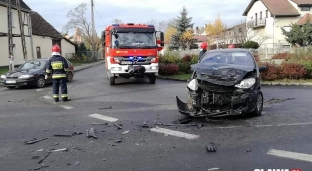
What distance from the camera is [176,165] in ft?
14.7

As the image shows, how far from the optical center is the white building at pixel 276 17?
158ft

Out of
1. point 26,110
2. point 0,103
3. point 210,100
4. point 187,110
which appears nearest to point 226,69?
point 210,100

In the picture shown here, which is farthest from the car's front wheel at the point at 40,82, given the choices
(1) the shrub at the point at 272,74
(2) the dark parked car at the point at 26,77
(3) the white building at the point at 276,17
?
(3) the white building at the point at 276,17

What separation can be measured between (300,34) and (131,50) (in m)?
34.5

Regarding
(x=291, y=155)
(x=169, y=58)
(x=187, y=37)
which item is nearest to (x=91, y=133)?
(x=291, y=155)

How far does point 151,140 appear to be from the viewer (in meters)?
5.75

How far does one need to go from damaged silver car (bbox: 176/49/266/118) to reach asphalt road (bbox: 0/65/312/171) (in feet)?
0.90

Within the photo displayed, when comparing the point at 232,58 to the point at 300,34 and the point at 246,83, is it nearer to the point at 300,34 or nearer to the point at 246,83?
the point at 246,83

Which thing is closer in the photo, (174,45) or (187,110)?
(187,110)

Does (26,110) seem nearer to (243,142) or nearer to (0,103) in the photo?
(0,103)

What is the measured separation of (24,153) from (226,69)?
472cm

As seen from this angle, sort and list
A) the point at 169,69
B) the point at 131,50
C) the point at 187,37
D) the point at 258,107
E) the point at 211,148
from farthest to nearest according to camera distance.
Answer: the point at 187,37
the point at 169,69
the point at 131,50
the point at 258,107
the point at 211,148

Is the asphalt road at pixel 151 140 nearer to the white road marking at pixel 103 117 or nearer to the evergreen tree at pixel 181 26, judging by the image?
the white road marking at pixel 103 117

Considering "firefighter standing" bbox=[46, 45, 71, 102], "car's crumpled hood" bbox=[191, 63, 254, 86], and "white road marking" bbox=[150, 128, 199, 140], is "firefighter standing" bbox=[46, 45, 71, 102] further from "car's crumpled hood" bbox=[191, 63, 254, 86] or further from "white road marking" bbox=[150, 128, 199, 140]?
"white road marking" bbox=[150, 128, 199, 140]
